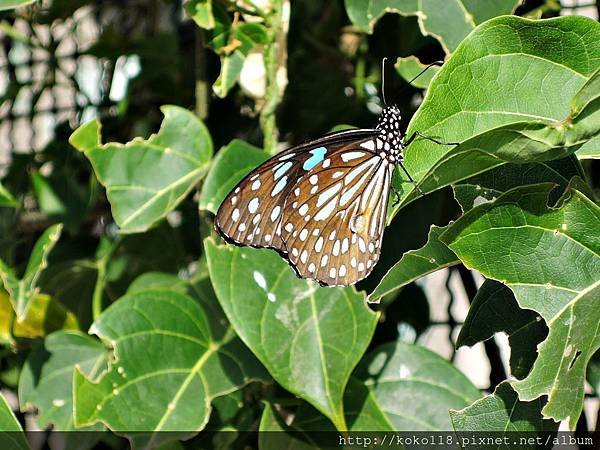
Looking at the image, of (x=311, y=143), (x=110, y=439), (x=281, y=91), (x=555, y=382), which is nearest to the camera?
(x=555, y=382)

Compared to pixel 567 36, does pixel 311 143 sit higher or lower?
lower

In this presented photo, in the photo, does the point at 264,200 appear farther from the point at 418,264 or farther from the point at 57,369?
the point at 57,369

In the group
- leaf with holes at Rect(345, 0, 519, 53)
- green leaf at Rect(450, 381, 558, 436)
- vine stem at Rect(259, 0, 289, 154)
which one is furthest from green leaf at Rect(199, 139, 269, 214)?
green leaf at Rect(450, 381, 558, 436)

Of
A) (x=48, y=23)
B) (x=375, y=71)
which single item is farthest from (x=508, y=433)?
(x=48, y=23)

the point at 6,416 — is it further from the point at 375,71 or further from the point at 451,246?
the point at 375,71

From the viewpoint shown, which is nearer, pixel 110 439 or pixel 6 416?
pixel 6 416

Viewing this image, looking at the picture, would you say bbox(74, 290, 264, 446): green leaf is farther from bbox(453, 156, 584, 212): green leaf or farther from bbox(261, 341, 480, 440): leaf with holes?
bbox(453, 156, 584, 212): green leaf

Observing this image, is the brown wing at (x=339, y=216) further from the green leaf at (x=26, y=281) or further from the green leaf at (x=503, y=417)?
the green leaf at (x=26, y=281)
